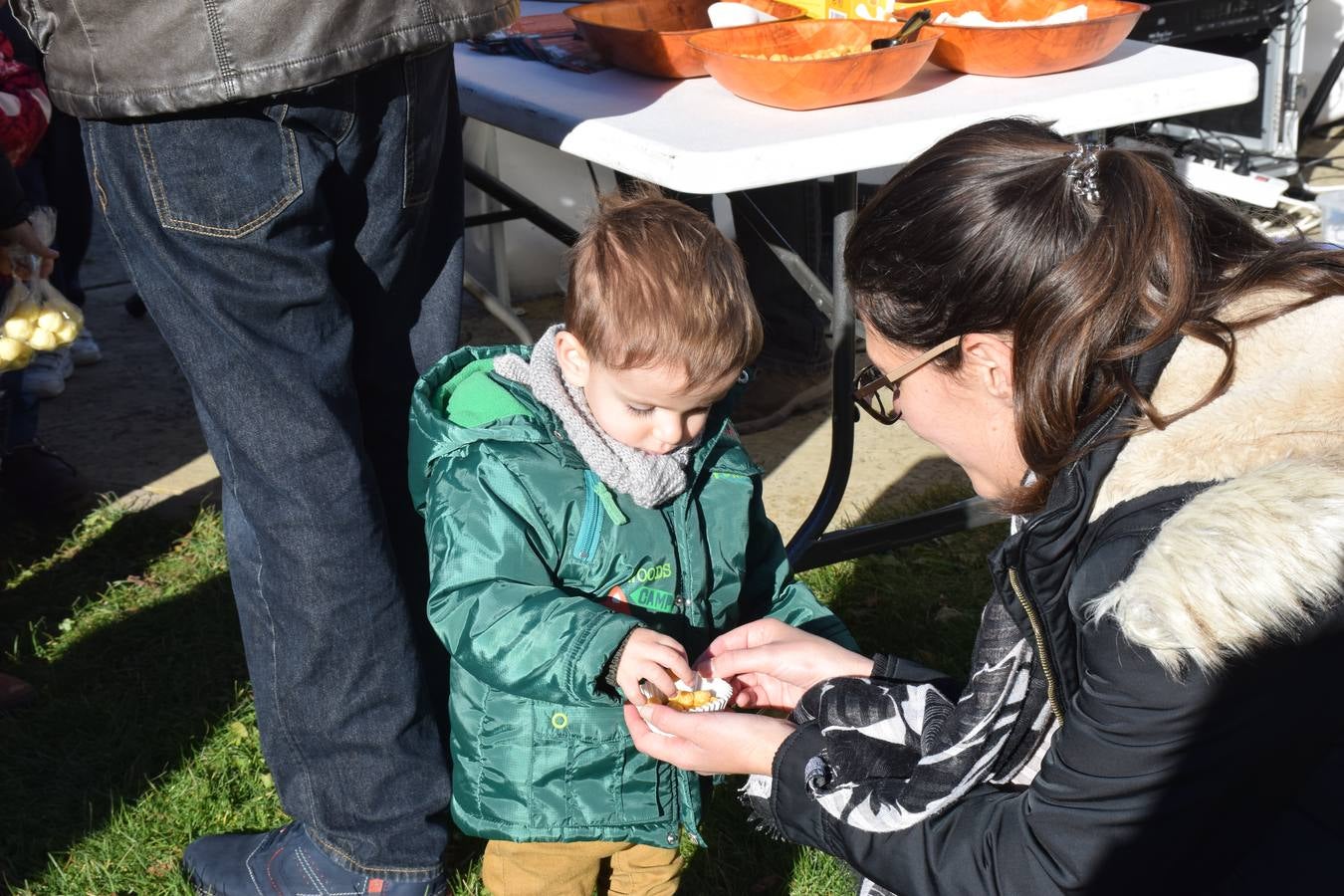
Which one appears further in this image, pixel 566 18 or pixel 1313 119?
pixel 1313 119

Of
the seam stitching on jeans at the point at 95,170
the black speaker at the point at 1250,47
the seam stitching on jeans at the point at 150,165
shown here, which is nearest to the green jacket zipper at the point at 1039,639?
the seam stitching on jeans at the point at 150,165

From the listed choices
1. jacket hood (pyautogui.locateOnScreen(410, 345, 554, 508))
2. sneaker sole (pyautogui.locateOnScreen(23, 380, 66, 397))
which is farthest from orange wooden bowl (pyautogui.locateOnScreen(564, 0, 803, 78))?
sneaker sole (pyautogui.locateOnScreen(23, 380, 66, 397))

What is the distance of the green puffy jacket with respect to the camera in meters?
1.60

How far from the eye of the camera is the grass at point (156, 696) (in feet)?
7.50

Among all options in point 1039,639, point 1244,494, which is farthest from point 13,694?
point 1244,494

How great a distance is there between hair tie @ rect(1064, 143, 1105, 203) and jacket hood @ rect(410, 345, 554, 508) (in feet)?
2.34

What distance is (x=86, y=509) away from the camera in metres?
3.50

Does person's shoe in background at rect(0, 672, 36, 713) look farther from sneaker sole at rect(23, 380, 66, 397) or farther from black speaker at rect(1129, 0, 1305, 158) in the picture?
black speaker at rect(1129, 0, 1305, 158)

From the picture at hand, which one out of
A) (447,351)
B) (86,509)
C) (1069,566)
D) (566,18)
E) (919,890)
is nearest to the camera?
(1069,566)

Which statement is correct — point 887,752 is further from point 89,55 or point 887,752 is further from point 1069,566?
point 89,55

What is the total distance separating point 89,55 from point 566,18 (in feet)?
5.45

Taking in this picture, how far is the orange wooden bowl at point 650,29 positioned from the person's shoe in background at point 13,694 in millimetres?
1778

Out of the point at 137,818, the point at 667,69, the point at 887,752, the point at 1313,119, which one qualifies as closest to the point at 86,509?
the point at 137,818

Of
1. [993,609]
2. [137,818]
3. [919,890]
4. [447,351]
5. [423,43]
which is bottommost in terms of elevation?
[137,818]
